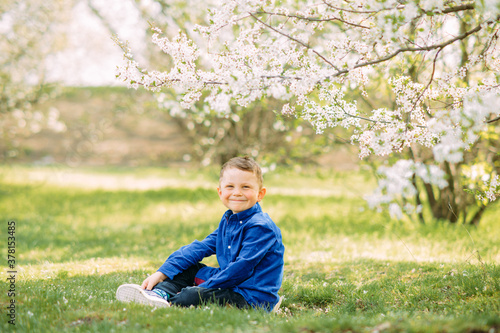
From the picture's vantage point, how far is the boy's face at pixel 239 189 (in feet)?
12.4

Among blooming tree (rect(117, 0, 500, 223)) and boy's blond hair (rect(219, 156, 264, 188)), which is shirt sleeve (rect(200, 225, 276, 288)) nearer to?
boy's blond hair (rect(219, 156, 264, 188))

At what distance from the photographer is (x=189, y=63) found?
12.5 feet

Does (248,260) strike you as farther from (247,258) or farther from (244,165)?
(244,165)

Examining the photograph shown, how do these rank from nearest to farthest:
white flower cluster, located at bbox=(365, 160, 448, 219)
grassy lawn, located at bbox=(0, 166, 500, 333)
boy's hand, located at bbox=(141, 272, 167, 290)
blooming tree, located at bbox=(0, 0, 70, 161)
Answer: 1. grassy lawn, located at bbox=(0, 166, 500, 333)
2. white flower cluster, located at bbox=(365, 160, 448, 219)
3. boy's hand, located at bbox=(141, 272, 167, 290)
4. blooming tree, located at bbox=(0, 0, 70, 161)

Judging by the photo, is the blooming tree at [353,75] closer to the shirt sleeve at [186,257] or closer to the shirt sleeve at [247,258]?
the shirt sleeve at [247,258]

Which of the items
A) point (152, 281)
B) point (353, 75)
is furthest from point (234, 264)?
point (353, 75)

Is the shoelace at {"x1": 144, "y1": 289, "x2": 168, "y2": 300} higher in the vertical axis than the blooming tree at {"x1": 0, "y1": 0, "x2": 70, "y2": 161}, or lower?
lower

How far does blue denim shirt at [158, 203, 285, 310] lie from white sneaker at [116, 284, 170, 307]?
325mm

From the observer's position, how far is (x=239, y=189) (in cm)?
379

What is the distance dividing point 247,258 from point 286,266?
204 centimetres

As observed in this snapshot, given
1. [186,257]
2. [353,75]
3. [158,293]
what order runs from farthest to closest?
[186,257] < [353,75] < [158,293]

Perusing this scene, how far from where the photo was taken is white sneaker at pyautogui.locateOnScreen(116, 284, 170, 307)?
3.44 metres

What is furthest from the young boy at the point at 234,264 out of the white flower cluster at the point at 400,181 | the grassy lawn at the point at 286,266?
the white flower cluster at the point at 400,181

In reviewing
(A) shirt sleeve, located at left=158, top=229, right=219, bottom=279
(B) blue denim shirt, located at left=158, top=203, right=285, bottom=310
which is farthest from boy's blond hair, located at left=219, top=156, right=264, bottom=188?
(A) shirt sleeve, located at left=158, top=229, right=219, bottom=279
